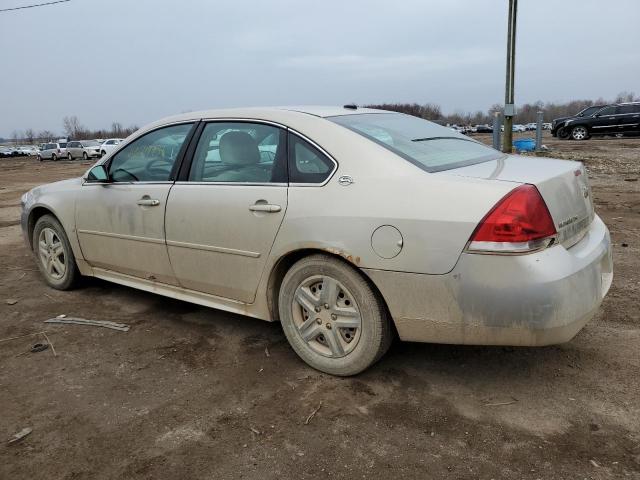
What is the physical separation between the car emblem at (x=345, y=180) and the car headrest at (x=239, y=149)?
67 cm

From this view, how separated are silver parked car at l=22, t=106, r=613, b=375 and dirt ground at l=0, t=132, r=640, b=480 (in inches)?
12.3

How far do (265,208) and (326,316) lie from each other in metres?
0.71

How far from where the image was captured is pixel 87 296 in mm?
4754

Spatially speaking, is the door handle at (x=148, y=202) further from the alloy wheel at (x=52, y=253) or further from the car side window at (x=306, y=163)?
the alloy wheel at (x=52, y=253)

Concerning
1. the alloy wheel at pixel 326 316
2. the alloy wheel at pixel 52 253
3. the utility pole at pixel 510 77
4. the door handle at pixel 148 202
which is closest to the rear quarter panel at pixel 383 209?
the alloy wheel at pixel 326 316

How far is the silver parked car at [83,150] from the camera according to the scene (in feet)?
121

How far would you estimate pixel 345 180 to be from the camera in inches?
116

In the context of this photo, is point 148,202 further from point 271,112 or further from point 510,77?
point 510,77

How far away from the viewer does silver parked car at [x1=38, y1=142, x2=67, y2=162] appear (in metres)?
39.7

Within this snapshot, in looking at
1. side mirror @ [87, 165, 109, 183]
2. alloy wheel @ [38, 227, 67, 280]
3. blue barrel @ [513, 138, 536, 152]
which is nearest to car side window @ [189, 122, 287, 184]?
side mirror @ [87, 165, 109, 183]

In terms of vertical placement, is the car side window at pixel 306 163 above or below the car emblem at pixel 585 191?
above

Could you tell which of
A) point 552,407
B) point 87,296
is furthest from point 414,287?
point 87,296

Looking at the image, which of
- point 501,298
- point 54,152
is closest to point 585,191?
point 501,298

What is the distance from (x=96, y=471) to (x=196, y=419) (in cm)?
53
